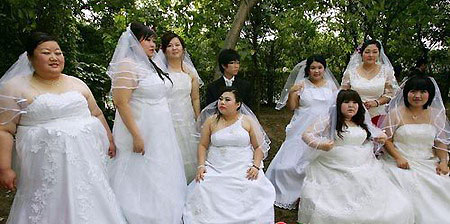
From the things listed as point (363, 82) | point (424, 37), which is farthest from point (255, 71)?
point (363, 82)

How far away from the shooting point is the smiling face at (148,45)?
3.86 metres

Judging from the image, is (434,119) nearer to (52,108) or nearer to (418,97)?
(418,97)

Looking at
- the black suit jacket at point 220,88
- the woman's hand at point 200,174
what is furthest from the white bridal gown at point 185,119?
the woman's hand at point 200,174

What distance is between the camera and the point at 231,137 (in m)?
4.22

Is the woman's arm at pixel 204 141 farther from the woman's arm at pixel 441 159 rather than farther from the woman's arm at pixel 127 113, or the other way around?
the woman's arm at pixel 441 159

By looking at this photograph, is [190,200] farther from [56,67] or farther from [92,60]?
[92,60]

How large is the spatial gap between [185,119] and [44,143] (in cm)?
165

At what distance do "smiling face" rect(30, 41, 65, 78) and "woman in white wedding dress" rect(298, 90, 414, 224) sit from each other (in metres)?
2.50

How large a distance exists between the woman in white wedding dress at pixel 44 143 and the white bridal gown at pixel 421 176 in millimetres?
2969

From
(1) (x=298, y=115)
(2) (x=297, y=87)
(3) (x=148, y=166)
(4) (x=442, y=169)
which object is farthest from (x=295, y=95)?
(3) (x=148, y=166)

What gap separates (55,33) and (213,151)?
4422 mm

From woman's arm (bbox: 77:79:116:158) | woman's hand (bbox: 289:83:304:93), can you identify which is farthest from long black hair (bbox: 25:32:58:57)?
woman's hand (bbox: 289:83:304:93)

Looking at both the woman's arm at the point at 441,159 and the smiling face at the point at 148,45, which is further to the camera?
the woman's arm at the point at 441,159

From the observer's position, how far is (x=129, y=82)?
12.2 ft
